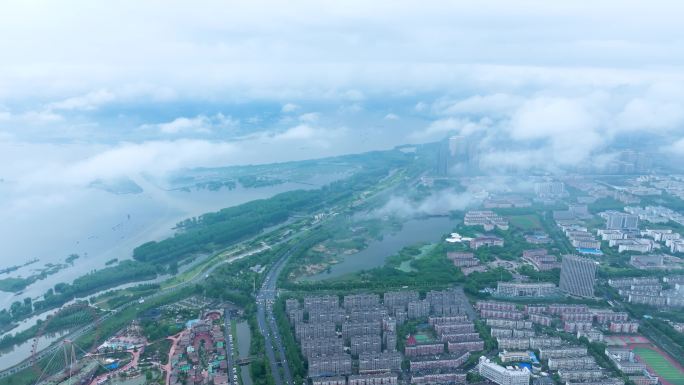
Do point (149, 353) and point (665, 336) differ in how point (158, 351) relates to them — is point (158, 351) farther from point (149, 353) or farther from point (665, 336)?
point (665, 336)

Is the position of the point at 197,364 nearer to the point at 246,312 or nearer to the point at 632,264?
the point at 246,312

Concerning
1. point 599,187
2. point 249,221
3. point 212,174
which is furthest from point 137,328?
point 599,187

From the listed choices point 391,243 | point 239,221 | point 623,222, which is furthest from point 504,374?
point 239,221

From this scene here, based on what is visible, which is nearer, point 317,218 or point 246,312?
point 246,312

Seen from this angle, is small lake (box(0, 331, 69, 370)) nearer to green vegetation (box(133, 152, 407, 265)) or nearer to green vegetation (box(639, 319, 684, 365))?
green vegetation (box(133, 152, 407, 265))

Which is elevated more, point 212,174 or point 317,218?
point 212,174

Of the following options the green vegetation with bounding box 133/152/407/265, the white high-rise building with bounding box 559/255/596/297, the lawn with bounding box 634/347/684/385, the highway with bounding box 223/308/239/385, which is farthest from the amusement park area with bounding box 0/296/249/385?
the white high-rise building with bounding box 559/255/596/297
